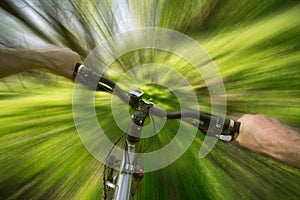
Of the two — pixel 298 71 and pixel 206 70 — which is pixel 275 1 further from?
pixel 206 70

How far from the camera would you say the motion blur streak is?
158 cm

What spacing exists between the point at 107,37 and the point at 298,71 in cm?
106

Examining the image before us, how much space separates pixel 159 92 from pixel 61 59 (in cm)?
86

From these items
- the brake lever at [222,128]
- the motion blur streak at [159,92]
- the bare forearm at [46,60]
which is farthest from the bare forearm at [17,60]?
the motion blur streak at [159,92]

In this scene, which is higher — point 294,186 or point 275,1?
point 275,1

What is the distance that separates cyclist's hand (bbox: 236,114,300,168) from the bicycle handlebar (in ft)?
0.24

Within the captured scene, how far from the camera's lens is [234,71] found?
165 centimetres

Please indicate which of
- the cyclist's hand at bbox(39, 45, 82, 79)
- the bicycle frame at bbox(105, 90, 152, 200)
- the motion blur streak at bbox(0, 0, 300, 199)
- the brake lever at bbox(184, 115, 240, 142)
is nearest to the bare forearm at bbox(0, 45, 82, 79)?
the cyclist's hand at bbox(39, 45, 82, 79)

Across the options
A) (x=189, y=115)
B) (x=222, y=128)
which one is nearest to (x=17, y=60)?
(x=189, y=115)

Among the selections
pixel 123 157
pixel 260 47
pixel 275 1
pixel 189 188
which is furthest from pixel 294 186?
pixel 123 157

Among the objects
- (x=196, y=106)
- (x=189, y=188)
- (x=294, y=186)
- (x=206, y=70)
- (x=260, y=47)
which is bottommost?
(x=189, y=188)

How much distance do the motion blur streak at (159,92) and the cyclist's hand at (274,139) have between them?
69 cm

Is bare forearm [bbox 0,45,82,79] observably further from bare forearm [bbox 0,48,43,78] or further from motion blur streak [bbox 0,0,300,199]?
motion blur streak [bbox 0,0,300,199]

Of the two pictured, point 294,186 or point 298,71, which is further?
point 294,186
